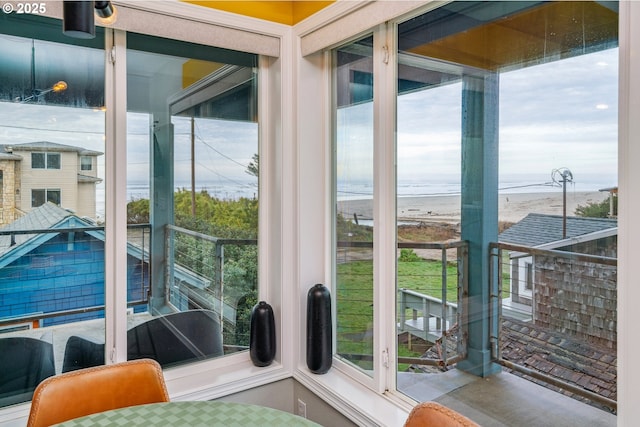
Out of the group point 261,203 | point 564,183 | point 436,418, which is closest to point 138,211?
point 261,203

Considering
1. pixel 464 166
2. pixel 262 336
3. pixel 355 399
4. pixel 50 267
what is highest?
pixel 464 166

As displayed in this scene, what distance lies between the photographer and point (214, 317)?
7.58 ft

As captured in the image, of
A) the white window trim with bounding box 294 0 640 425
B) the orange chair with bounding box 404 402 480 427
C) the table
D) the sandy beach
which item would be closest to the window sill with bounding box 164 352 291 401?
the white window trim with bounding box 294 0 640 425

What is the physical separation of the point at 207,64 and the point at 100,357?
4.96 ft

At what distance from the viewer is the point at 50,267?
74.0 inches

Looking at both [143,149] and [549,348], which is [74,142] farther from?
[549,348]

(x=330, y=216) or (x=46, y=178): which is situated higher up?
(x=46, y=178)

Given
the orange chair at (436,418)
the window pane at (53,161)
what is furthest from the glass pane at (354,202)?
the window pane at (53,161)

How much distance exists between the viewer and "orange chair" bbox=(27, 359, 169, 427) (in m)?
1.39

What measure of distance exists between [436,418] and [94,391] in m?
1.12

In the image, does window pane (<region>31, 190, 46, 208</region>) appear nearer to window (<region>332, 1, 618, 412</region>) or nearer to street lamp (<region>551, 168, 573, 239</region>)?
window (<region>332, 1, 618, 412</region>)

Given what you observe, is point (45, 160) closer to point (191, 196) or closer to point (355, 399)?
point (191, 196)

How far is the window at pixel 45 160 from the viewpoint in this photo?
182 cm

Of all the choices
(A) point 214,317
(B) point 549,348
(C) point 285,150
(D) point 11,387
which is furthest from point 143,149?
(B) point 549,348
